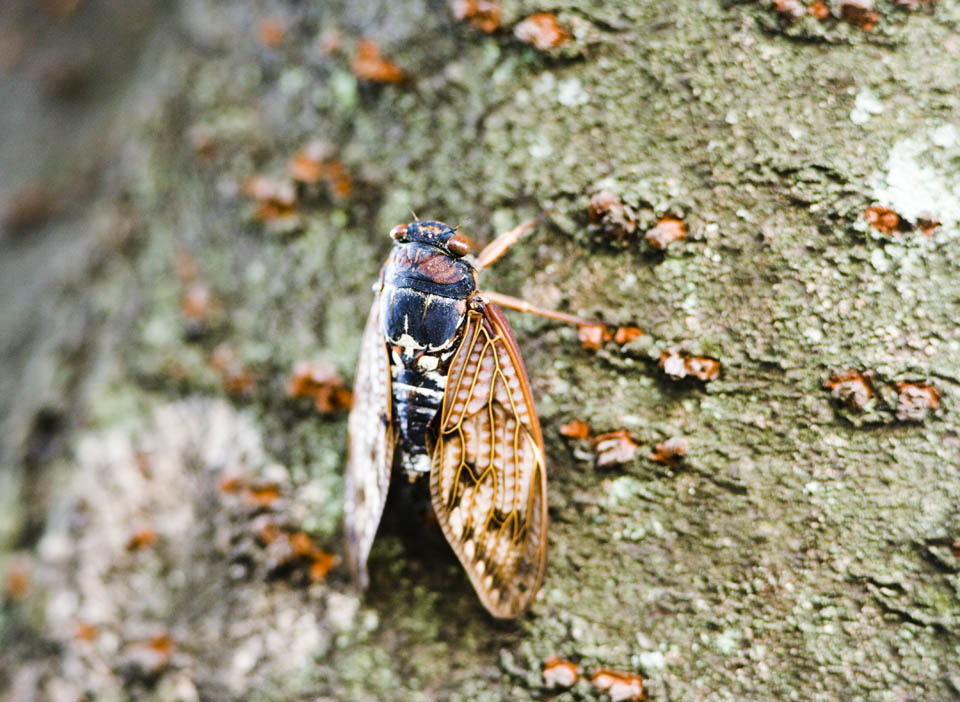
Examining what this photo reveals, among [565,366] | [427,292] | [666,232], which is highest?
[666,232]

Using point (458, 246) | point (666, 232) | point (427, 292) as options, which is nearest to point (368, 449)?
point (427, 292)

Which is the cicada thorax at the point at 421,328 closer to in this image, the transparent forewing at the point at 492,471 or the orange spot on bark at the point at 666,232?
the transparent forewing at the point at 492,471

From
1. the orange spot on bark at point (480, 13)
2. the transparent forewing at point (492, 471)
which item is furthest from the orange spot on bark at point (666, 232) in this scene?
the orange spot on bark at point (480, 13)

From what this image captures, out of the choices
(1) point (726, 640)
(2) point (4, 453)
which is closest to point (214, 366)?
(2) point (4, 453)

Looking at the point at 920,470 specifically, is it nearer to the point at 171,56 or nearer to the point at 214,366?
the point at 214,366

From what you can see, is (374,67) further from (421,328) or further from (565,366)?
(565,366)
